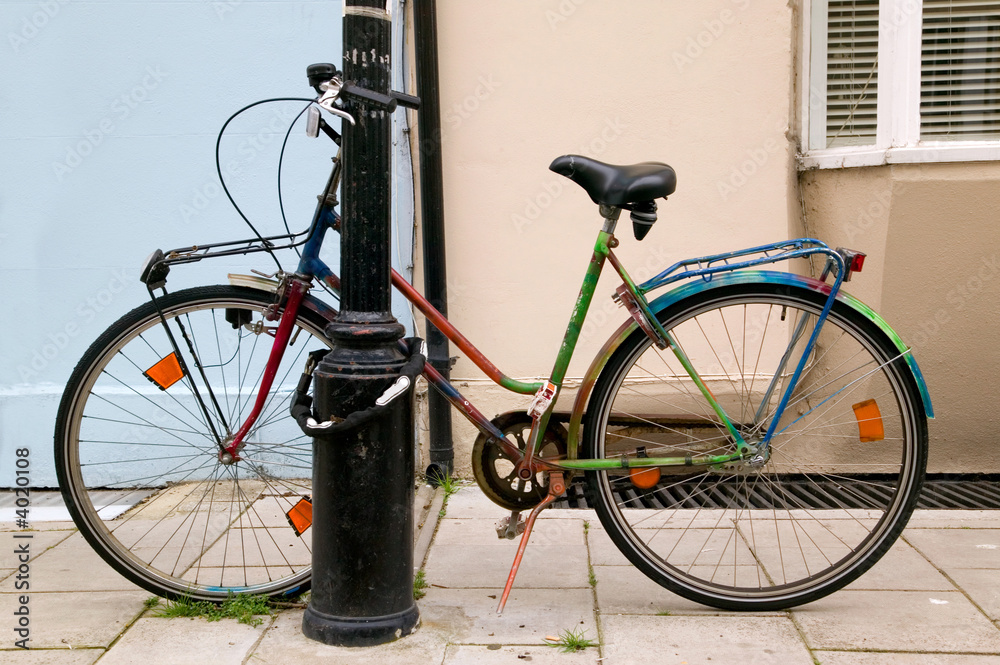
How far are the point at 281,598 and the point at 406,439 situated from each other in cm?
77

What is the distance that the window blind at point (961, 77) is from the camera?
473 cm

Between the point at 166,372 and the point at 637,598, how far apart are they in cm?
173

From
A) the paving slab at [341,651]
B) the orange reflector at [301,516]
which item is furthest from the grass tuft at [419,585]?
the orange reflector at [301,516]

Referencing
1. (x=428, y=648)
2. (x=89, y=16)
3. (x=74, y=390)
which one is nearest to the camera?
(x=428, y=648)

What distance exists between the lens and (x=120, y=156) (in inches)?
187

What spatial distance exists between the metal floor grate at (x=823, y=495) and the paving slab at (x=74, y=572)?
187 cm


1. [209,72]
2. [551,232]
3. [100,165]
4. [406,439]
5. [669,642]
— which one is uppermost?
[209,72]

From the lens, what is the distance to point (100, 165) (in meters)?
4.75

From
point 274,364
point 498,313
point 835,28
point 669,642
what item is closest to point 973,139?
point 835,28

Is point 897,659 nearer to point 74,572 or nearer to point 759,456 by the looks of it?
point 759,456

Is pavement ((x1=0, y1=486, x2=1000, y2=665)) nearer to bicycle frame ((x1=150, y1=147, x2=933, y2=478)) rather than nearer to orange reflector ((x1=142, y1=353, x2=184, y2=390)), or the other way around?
bicycle frame ((x1=150, y1=147, x2=933, y2=478))

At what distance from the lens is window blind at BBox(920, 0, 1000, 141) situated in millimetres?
4727

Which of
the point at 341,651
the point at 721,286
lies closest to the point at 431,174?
the point at 721,286

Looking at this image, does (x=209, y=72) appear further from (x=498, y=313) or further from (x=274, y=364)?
(x=274, y=364)
